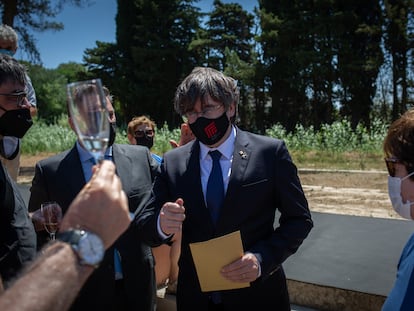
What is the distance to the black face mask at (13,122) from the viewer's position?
6.73 ft

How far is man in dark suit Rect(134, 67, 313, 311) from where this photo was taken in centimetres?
188

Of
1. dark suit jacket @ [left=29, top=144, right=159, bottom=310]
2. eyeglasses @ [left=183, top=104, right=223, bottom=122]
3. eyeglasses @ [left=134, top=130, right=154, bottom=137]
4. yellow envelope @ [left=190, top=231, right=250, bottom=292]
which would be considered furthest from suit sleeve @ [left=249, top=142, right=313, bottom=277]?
eyeglasses @ [left=134, top=130, right=154, bottom=137]

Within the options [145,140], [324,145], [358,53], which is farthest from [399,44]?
[145,140]

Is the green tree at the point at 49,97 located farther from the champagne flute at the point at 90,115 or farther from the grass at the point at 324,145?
the champagne flute at the point at 90,115

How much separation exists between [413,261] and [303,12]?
23556 millimetres

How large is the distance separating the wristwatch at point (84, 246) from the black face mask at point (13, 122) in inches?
48.3

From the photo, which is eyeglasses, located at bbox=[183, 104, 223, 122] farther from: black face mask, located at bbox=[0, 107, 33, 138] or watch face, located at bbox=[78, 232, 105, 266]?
watch face, located at bbox=[78, 232, 105, 266]

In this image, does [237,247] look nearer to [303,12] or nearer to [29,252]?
[29,252]

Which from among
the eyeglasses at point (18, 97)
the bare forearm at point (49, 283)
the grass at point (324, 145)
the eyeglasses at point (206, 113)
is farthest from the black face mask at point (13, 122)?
the grass at point (324, 145)

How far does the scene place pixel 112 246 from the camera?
2.14 meters

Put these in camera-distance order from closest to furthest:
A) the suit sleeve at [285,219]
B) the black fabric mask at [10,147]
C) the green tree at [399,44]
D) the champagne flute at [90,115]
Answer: the champagne flute at [90,115], the suit sleeve at [285,219], the black fabric mask at [10,147], the green tree at [399,44]

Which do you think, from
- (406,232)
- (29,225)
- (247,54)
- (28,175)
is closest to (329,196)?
(406,232)

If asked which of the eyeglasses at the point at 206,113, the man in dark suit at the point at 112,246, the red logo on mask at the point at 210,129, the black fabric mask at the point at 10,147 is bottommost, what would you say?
the man in dark suit at the point at 112,246

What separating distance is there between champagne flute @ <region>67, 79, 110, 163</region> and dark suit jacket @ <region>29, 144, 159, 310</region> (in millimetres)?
1165
